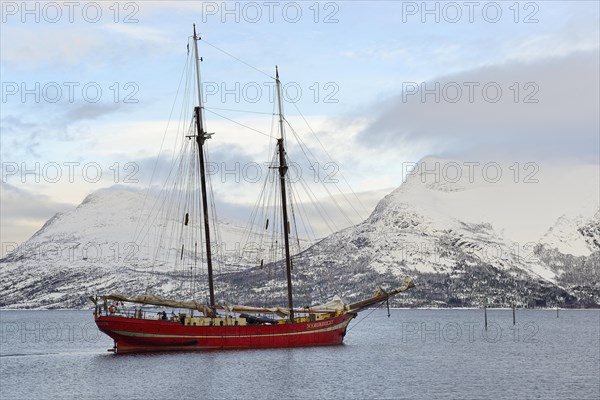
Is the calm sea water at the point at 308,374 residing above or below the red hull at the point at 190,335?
below

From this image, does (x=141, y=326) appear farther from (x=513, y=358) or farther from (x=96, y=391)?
(x=513, y=358)

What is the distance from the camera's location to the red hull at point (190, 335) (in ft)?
358

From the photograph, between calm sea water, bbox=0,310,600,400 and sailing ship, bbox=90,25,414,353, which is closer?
calm sea water, bbox=0,310,600,400

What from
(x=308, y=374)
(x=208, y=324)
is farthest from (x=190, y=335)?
(x=308, y=374)

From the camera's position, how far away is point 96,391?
83125 mm

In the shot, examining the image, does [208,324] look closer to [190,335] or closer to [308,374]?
[190,335]

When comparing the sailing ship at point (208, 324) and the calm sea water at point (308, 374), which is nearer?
the calm sea water at point (308, 374)

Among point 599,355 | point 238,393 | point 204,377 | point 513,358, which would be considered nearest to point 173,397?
point 238,393

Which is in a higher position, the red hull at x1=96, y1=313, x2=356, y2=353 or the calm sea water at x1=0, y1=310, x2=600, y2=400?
the red hull at x1=96, y1=313, x2=356, y2=353

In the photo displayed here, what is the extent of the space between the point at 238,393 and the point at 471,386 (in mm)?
23753

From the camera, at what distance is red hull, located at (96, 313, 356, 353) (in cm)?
10900

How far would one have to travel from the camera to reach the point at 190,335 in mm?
110375

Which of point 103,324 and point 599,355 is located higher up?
point 103,324

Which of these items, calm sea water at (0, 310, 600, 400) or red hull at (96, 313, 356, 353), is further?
red hull at (96, 313, 356, 353)
